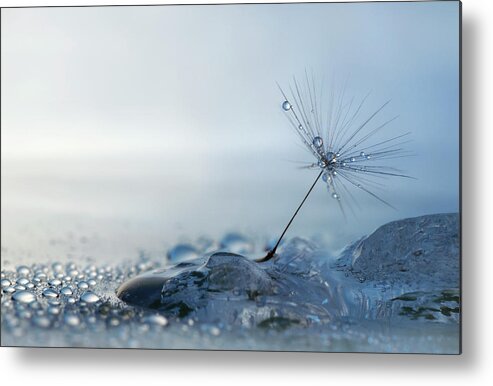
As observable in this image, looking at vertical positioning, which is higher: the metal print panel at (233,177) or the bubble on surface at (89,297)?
the metal print panel at (233,177)

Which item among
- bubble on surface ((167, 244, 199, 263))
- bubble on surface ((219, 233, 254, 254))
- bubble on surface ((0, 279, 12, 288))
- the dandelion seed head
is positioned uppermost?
the dandelion seed head

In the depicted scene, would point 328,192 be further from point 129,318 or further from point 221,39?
point 129,318

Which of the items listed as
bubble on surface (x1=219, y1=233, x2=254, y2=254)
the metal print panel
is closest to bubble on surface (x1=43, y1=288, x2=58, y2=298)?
the metal print panel

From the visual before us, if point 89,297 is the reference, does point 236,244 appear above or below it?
A: above

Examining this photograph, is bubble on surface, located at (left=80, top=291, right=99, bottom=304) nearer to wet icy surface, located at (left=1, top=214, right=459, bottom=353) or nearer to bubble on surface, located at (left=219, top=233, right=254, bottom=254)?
wet icy surface, located at (left=1, top=214, right=459, bottom=353)

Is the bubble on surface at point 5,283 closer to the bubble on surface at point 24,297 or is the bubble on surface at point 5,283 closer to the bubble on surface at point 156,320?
the bubble on surface at point 24,297

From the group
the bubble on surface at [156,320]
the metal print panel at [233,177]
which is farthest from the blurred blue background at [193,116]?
the bubble on surface at [156,320]

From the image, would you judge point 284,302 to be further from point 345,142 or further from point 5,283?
point 5,283

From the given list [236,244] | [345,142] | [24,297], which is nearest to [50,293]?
[24,297]
